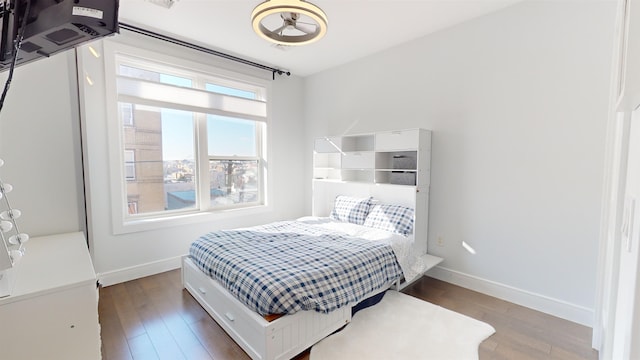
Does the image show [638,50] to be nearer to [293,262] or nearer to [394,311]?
[293,262]

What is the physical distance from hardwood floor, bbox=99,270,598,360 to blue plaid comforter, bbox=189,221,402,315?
1.27ft

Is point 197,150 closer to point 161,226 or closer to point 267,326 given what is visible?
point 161,226

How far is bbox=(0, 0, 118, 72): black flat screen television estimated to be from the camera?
89 cm

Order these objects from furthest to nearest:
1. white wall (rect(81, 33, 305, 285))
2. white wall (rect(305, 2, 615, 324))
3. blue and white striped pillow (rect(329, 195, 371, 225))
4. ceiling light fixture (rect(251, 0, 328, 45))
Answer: blue and white striped pillow (rect(329, 195, 371, 225)), white wall (rect(81, 33, 305, 285)), white wall (rect(305, 2, 615, 324)), ceiling light fixture (rect(251, 0, 328, 45))

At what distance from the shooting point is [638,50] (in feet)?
2.66

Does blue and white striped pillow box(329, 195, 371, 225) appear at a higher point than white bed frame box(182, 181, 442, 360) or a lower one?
higher

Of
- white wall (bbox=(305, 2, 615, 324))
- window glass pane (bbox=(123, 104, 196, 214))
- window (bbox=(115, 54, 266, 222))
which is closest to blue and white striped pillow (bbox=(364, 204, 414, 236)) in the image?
white wall (bbox=(305, 2, 615, 324))

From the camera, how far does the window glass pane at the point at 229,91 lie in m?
3.58

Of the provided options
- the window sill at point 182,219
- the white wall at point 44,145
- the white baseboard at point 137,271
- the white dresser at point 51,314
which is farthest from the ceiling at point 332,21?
the white baseboard at point 137,271

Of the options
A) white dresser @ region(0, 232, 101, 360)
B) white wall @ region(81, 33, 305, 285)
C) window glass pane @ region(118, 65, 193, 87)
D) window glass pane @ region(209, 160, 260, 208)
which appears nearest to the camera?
white dresser @ region(0, 232, 101, 360)

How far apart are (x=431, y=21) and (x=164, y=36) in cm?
282

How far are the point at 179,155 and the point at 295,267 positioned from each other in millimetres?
2236

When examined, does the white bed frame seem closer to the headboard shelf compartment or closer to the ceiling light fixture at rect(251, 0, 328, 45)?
the headboard shelf compartment

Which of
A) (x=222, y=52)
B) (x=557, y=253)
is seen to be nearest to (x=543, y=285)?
(x=557, y=253)
